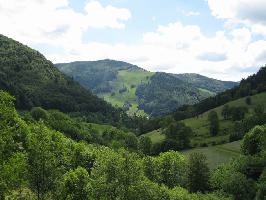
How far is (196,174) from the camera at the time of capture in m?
124

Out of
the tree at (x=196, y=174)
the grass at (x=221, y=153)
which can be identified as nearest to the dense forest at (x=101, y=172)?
the tree at (x=196, y=174)

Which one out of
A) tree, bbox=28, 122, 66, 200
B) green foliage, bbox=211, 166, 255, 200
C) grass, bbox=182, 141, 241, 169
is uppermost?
tree, bbox=28, 122, 66, 200

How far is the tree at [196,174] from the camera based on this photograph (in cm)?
12381

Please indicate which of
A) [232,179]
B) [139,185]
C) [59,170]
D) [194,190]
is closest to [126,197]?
[139,185]

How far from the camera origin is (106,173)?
55.1m

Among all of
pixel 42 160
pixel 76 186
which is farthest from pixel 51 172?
pixel 76 186

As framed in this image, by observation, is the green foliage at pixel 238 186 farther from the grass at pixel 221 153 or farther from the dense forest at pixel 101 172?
the grass at pixel 221 153

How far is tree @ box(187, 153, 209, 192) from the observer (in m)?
124

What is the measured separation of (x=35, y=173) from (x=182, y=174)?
7407cm

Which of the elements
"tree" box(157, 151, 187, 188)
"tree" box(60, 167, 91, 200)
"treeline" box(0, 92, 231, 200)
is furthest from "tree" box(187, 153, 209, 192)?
"tree" box(60, 167, 91, 200)

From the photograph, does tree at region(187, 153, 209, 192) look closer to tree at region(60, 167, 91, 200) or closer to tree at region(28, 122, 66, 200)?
→ tree at region(60, 167, 91, 200)

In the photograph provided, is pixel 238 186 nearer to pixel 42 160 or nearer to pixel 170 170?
pixel 170 170

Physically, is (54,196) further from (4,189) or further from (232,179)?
(232,179)

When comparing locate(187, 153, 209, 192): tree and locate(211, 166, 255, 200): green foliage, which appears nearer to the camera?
locate(211, 166, 255, 200): green foliage
